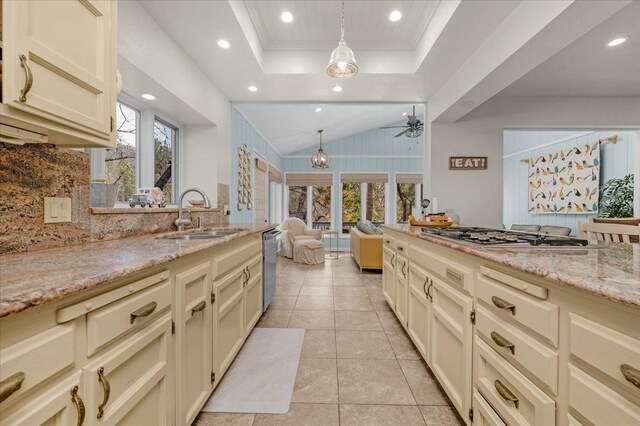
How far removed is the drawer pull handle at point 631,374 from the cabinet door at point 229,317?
60.4 inches

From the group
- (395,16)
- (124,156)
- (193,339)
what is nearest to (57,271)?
(193,339)

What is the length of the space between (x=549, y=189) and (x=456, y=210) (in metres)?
2.93

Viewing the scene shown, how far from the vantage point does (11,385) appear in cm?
53

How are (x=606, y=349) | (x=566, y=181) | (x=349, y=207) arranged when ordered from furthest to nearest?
1. (x=349, y=207)
2. (x=566, y=181)
3. (x=606, y=349)

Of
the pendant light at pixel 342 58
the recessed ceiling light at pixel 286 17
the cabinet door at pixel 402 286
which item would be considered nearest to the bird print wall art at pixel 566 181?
the cabinet door at pixel 402 286

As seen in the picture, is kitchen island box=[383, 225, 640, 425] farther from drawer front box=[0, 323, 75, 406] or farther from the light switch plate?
the light switch plate

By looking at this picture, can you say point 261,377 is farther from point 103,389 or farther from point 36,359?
point 36,359

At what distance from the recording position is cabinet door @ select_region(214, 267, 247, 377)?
5.17 feet

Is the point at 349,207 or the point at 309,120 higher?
the point at 309,120

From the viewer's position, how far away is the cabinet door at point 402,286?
2258 millimetres

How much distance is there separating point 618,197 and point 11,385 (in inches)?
234

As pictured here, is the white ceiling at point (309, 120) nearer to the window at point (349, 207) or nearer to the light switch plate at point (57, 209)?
the window at point (349, 207)

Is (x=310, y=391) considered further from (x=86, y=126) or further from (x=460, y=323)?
(x=86, y=126)

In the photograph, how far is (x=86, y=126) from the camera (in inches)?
41.0
